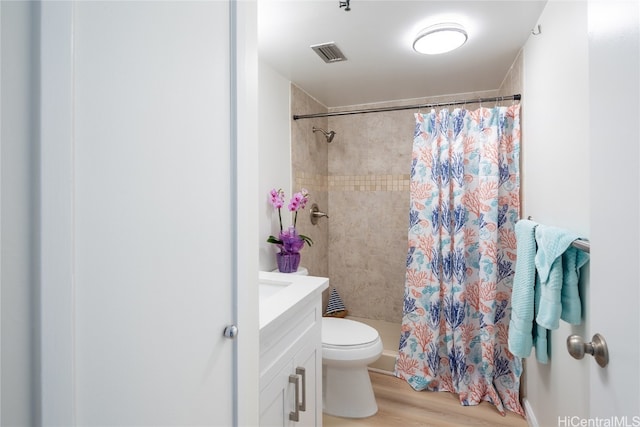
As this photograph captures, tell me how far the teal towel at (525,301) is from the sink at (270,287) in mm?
1024

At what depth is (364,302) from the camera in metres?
3.09

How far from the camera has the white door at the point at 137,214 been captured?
41cm

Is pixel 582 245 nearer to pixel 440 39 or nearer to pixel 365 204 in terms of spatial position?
pixel 440 39

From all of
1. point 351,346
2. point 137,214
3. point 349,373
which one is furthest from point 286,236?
point 137,214

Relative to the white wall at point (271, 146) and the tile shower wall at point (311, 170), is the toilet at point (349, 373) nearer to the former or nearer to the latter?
the white wall at point (271, 146)

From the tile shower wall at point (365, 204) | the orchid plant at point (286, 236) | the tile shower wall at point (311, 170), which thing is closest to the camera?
the orchid plant at point (286, 236)

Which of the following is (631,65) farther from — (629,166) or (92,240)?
(92,240)

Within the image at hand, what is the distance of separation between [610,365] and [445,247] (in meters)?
1.51

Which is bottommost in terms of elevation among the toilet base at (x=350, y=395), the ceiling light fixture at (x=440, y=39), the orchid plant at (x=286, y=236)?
the toilet base at (x=350, y=395)

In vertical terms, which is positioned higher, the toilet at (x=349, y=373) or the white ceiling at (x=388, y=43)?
the white ceiling at (x=388, y=43)

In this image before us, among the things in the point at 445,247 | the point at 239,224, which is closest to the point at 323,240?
the point at 445,247

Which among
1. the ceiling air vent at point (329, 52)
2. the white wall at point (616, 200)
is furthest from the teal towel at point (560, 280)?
the ceiling air vent at point (329, 52)

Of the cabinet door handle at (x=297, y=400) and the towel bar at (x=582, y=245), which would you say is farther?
the cabinet door handle at (x=297, y=400)

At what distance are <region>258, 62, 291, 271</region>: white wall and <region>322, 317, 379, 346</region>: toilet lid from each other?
1.84 ft
